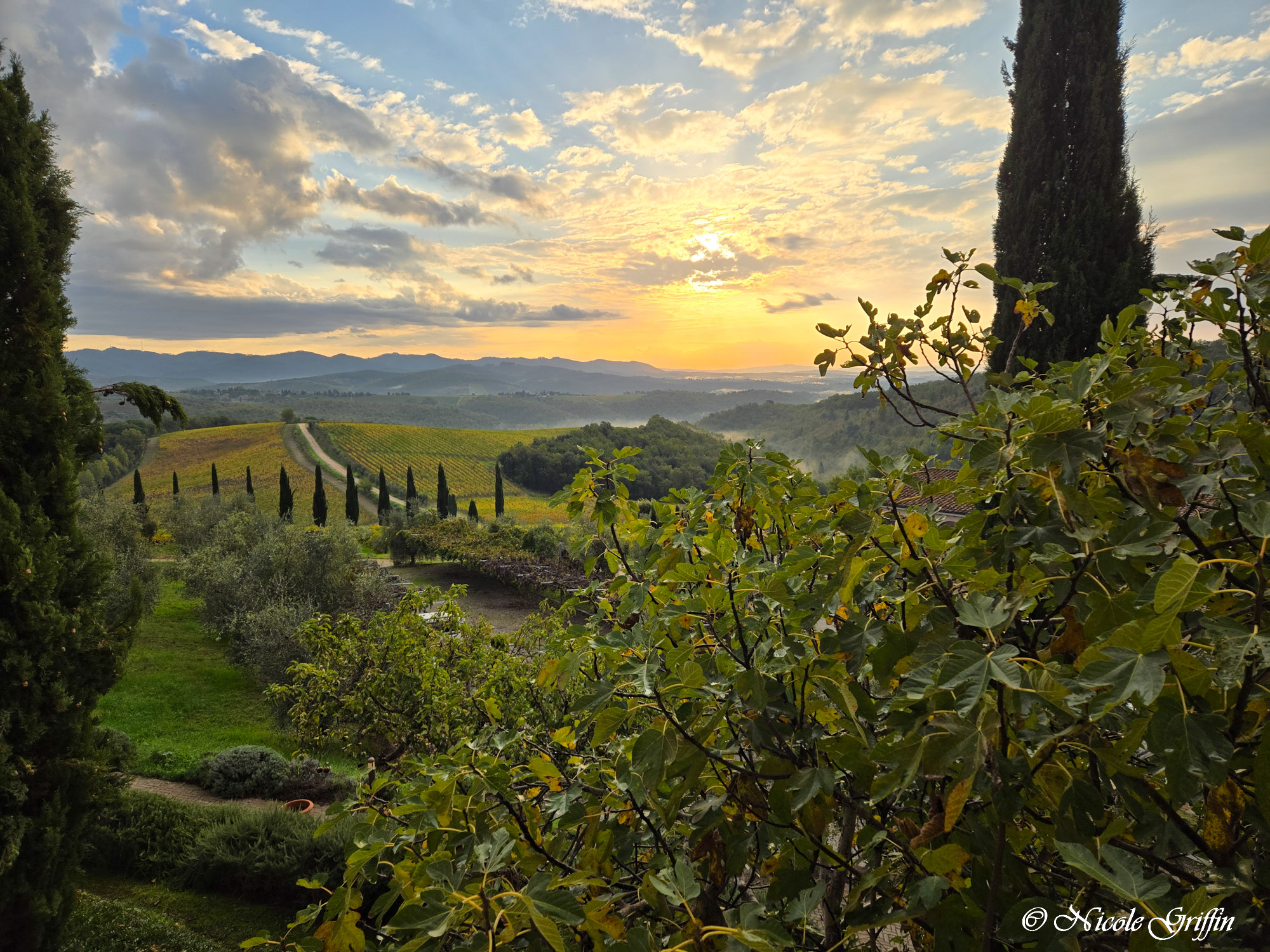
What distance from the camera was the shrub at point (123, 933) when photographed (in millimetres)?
6129

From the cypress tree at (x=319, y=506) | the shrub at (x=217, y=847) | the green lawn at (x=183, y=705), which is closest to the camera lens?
the shrub at (x=217, y=847)

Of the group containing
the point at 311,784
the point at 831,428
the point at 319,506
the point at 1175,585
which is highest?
the point at 1175,585

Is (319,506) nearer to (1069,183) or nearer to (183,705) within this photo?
(183,705)

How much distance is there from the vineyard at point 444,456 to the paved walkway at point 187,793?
162 feet

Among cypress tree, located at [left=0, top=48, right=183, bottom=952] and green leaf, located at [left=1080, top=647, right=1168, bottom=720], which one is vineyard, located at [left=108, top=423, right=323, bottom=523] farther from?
green leaf, located at [left=1080, top=647, right=1168, bottom=720]

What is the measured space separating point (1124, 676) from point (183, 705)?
20255 millimetres

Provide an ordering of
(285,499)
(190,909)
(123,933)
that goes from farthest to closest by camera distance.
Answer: (285,499) → (190,909) → (123,933)

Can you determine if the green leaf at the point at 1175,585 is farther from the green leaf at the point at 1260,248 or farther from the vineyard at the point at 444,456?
the vineyard at the point at 444,456

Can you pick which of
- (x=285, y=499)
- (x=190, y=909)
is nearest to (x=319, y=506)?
(x=285, y=499)

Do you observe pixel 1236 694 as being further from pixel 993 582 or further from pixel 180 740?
pixel 180 740

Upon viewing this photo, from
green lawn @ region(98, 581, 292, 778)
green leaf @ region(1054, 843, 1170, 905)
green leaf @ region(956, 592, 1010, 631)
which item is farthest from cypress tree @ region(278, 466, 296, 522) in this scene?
green leaf @ region(1054, 843, 1170, 905)

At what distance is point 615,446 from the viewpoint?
239ft

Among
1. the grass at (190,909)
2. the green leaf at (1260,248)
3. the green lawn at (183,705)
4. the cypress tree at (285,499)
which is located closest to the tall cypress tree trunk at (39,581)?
the grass at (190,909)

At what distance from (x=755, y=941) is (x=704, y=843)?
57 centimetres
